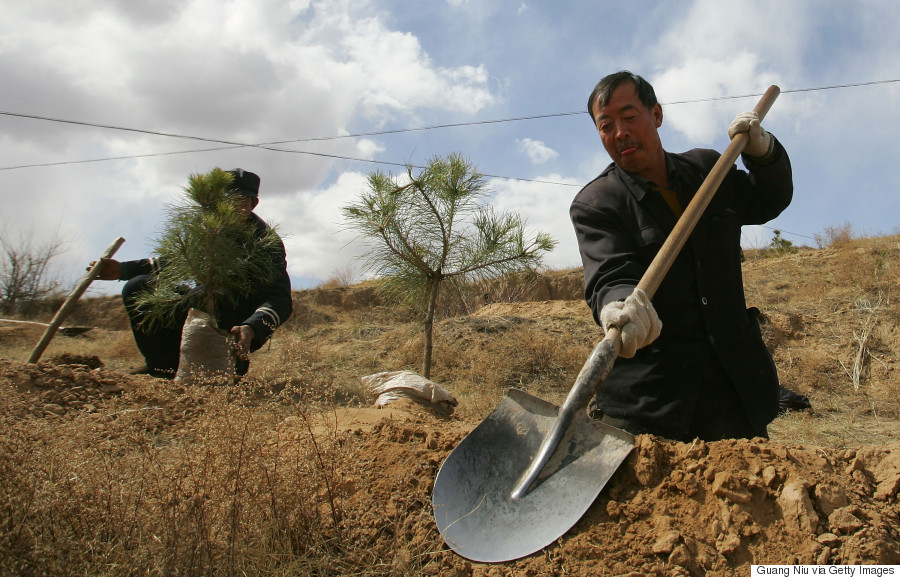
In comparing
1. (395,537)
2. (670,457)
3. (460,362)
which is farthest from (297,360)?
(460,362)

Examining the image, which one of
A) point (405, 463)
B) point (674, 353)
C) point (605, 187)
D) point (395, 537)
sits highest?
point (605, 187)

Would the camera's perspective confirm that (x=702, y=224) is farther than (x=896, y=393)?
No

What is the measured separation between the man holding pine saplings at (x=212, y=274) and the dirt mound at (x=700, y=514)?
2351 millimetres

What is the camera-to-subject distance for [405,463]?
1860 millimetres

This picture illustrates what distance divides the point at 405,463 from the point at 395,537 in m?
0.27

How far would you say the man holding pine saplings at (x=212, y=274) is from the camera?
406 cm

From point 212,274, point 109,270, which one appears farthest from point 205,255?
point 109,270

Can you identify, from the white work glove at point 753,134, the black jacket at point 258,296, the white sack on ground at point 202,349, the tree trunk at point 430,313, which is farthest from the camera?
the tree trunk at point 430,313

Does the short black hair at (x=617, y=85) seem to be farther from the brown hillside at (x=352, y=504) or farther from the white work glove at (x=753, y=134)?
the brown hillside at (x=352, y=504)

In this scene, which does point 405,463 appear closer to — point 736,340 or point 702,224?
point 736,340

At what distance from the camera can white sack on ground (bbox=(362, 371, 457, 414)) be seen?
Result: 145 inches

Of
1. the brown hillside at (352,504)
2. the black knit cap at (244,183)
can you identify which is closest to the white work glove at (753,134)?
the brown hillside at (352,504)

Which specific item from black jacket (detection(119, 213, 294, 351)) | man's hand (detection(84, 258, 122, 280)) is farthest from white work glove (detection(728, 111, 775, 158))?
man's hand (detection(84, 258, 122, 280))

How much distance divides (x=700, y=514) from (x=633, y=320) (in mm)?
529
